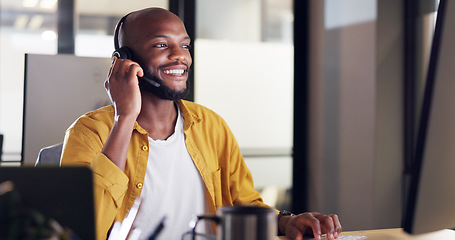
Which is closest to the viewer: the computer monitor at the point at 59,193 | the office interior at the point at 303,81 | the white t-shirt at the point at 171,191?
the computer monitor at the point at 59,193

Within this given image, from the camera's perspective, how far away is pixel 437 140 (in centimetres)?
73

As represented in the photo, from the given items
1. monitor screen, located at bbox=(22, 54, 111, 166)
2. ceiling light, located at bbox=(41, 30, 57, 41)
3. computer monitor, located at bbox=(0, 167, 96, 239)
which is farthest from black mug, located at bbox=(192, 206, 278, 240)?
ceiling light, located at bbox=(41, 30, 57, 41)

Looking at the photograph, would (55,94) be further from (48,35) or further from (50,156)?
(50,156)

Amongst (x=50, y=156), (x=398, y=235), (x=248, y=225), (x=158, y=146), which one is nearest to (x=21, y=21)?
(x=50, y=156)

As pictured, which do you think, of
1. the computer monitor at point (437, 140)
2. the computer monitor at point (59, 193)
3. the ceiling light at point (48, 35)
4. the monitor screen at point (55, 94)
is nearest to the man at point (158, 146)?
the computer monitor at point (437, 140)

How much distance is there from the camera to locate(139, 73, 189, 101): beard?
1.56m

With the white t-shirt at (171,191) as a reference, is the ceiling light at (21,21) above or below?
above

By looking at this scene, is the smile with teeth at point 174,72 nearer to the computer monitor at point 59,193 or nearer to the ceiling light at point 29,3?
the computer monitor at point 59,193

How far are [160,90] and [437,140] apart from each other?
1.00 m

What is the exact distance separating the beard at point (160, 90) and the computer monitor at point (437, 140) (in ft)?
3.14

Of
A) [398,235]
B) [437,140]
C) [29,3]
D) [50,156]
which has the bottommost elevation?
[398,235]

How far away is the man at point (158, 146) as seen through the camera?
4.17 feet

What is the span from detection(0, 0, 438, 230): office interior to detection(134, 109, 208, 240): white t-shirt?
4.32 feet

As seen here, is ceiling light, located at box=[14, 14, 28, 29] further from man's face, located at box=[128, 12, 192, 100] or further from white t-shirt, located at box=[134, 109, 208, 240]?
white t-shirt, located at box=[134, 109, 208, 240]
